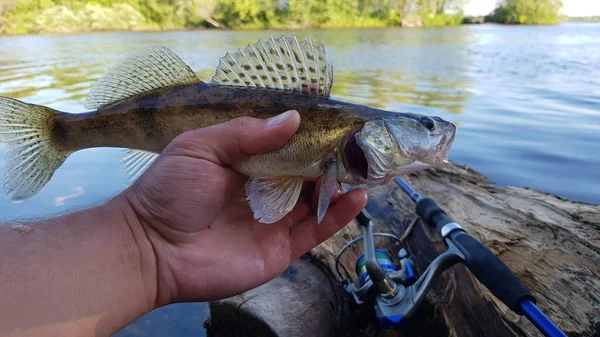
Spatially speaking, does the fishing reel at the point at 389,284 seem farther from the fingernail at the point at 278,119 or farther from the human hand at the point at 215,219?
the fingernail at the point at 278,119

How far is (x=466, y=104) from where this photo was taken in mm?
10906

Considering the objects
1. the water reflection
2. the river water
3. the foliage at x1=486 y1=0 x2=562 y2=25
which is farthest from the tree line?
the water reflection

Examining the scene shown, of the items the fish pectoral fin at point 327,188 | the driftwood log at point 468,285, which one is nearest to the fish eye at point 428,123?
the fish pectoral fin at point 327,188

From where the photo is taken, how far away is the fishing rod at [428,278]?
2213 mm

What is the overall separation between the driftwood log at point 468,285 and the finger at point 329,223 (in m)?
0.53

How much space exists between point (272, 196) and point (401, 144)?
71cm

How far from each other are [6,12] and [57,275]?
55349 millimetres

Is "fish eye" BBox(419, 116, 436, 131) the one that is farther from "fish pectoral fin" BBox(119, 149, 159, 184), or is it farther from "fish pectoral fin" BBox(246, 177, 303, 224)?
"fish pectoral fin" BBox(119, 149, 159, 184)

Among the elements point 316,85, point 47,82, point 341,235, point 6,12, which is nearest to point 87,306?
point 316,85

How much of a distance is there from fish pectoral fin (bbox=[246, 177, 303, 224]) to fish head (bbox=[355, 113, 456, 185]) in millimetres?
410

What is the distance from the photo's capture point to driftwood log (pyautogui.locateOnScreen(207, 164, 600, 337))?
258cm

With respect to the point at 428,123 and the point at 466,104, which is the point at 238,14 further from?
the point at 428,123

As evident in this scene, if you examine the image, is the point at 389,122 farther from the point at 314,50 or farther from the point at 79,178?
the point at 79,178

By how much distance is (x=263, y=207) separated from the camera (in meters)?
2.19
